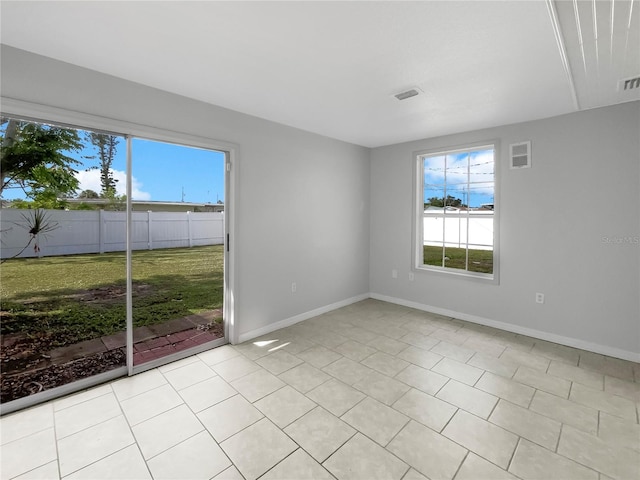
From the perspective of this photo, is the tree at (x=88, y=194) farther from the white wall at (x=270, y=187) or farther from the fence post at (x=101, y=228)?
the white wall at (x=270, y=187)

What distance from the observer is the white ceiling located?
1.62 m

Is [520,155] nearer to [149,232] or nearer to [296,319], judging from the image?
[296,319]

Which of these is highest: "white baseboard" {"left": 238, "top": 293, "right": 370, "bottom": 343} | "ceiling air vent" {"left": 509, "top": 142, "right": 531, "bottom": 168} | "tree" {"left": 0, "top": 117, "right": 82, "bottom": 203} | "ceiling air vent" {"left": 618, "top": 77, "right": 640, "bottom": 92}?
"ceiling air vent" {"left": 618, "top": 77, "right": 640, "bottom": 92}

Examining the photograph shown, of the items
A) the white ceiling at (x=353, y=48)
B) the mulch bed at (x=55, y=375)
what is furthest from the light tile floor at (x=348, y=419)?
the white ceiling at (x=353, y=48)

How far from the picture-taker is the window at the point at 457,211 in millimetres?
3854

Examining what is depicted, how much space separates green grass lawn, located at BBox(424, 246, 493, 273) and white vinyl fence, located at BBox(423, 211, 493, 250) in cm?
10

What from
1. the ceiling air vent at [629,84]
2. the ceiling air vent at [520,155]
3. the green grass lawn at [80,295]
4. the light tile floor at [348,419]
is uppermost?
the ceiling air vent at [629,84]

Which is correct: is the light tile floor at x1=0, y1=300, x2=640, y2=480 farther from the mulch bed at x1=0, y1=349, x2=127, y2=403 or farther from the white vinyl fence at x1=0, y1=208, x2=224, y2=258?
the white vinyl fence at x1=0, y1=208, x2=224, y2=258

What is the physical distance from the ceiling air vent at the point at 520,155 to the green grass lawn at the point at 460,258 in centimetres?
112

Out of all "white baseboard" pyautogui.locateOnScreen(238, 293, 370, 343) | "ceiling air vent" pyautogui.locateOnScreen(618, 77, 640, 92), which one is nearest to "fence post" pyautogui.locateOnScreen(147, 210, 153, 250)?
"white baseboard" pyautogui.locateOnScreen(238, 293, 370, 343)

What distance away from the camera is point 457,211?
13.6ft

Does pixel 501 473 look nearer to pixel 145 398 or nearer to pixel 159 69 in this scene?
pixel 145 398

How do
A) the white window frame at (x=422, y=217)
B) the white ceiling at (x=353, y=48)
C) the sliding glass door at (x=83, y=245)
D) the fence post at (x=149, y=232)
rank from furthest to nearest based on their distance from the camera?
the white window frame at (x=422, y=217), the fence post at (x=149, y=232), the sliding glass door at (x=83, y=245), the white ceiling at (x=353, y=48)

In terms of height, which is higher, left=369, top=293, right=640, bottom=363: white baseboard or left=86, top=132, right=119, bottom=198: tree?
left=86, top=132, right=119, bottom=198: tree
